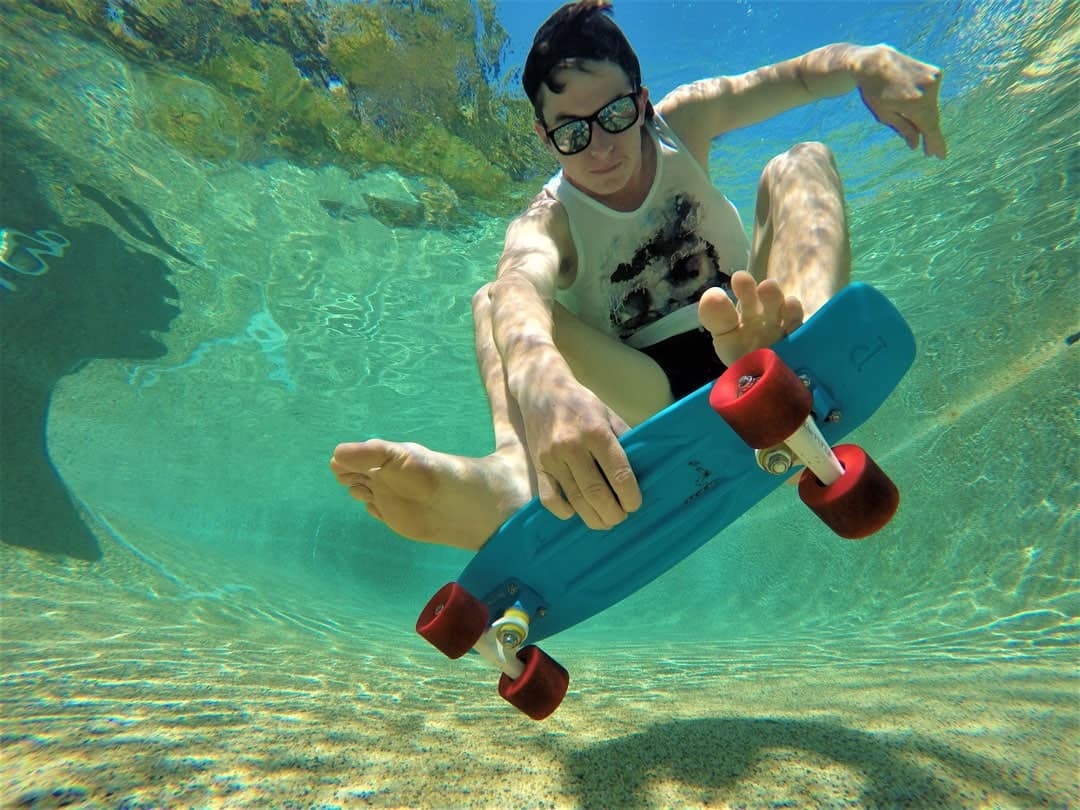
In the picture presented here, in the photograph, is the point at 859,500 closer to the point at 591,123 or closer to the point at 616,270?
the point at 616,270

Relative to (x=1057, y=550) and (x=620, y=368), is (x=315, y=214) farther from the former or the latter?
(x=1057, y=550)

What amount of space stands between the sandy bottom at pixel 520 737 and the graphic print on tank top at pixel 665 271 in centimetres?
226

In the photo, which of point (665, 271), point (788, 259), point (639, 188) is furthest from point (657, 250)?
point (788, 259)

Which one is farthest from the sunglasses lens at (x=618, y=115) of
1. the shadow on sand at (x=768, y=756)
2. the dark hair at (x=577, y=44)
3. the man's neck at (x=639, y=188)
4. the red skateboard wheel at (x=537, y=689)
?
the shadow on sand at (x=768, y=756)

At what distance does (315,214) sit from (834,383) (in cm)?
1094

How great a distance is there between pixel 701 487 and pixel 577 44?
2400 millimetres

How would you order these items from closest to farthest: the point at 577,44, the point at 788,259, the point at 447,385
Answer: the point at 788,259
the point at 577,44
the point at 447,385

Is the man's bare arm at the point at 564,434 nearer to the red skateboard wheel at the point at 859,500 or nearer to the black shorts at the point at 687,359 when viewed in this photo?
the red skateboard wheel at the point at 859,500

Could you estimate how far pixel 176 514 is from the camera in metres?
41.8

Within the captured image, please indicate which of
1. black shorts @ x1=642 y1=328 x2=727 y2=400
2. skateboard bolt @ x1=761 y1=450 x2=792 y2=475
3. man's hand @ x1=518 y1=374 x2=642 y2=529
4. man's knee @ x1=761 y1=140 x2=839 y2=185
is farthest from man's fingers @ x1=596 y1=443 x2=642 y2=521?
man's knee @ x1=761 y1=140 x2=839 y2=185

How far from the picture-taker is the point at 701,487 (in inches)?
79.6

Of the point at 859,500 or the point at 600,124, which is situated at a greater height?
the point at 600,124

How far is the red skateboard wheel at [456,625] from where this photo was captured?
5.82 ft

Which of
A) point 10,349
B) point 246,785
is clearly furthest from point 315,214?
point 246,785
